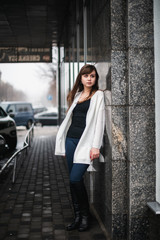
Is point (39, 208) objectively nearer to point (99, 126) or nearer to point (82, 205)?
point (82, 205)

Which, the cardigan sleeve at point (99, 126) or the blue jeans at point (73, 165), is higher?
the cardigan sleeve at point (99, 126)

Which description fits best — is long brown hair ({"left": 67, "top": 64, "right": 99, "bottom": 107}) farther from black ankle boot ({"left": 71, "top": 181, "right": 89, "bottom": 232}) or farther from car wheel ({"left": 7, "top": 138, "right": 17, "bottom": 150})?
car wheel ({"left": 7, "top": 138, "right": 17, "bottom": 150})

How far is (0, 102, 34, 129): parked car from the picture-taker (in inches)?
808

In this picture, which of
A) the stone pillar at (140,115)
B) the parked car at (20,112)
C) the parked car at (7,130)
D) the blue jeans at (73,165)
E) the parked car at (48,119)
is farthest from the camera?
the parked car at (48,119)

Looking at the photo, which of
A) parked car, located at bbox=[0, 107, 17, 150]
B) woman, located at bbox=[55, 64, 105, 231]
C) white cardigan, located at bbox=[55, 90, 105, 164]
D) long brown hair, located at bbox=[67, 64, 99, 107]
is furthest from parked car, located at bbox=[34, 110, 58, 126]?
white cardigan, located at bbox=[55, 90, 105, 164]

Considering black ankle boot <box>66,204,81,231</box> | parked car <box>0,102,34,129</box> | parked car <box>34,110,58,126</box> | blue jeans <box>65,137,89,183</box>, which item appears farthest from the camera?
parked car <box>34,110,58,126</box>

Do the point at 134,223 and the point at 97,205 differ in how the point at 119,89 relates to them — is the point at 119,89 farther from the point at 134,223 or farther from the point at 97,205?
the point at 97,205

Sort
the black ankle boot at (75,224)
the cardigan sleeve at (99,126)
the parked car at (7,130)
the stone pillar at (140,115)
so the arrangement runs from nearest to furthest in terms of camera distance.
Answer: the stone pillar at (140,115) < the cardigan sleeve at (99,126) < the black ankle boot at (75,224) < the parked car at (7,130)

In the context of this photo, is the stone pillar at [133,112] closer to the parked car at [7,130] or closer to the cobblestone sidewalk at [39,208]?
the cobblestone sidewalk at [39,208]

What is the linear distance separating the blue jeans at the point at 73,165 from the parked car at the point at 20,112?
→ 16.8 metres

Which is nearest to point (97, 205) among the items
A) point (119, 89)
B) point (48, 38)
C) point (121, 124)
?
point (121, 124)

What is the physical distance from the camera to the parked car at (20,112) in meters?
20.5

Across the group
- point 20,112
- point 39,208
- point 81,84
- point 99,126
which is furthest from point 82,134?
point 20,112

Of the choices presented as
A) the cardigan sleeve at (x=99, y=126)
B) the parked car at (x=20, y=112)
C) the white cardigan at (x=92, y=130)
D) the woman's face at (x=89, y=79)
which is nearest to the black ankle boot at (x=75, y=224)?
the white cardigan at (x=92, y=130)
